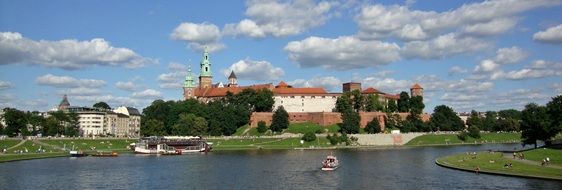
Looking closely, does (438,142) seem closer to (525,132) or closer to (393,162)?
(525,132)

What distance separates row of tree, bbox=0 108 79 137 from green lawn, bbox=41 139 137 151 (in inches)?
662

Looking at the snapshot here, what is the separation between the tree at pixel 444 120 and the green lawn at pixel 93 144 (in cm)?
7042

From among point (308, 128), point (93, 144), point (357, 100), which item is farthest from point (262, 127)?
point (93, 144)

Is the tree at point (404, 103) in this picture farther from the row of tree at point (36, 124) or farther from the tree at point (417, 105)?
the row of tree at point (36, 124)

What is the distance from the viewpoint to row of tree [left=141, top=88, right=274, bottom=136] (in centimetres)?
12450

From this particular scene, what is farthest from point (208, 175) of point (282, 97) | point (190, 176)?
point (282, 97)

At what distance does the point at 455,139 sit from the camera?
126312 millimetres

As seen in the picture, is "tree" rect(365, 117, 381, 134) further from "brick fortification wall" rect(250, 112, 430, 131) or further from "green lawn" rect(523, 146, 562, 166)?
"green lawn" rect(523, 146, 562, 166)

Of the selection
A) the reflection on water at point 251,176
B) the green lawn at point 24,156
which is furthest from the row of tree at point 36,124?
the reflection on water at point 251,176

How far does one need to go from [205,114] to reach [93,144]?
3200 cm

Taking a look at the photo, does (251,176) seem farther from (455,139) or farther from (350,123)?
(455,139)

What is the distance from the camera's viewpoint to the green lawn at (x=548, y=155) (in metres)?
56.5

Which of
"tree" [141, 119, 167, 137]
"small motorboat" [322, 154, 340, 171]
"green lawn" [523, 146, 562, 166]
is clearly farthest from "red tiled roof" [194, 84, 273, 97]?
"green lawn" [523, 146, 562, 166]

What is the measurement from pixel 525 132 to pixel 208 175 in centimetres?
4561
